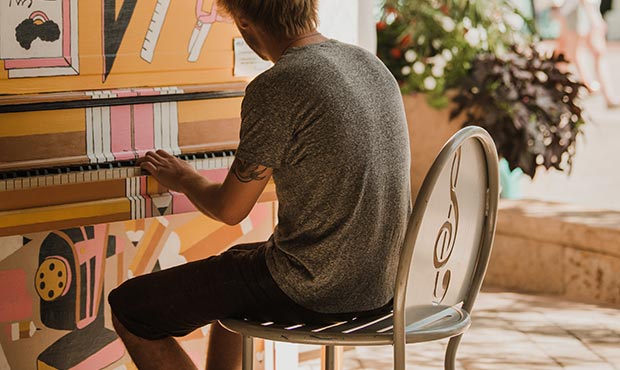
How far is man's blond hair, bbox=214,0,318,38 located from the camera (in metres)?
2.28

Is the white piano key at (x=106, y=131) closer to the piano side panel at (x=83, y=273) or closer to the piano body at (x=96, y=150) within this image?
the piano body at (x=96, y=150)

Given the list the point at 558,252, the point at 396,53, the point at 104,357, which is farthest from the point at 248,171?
the point at 396,53

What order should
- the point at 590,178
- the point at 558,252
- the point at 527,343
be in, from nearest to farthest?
the point at 527,343 < the point at 558,252 < the point at 590,178

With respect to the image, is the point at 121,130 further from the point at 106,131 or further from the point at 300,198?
the point at 300,198

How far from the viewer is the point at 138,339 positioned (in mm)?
2357

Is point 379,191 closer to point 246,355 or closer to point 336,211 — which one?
point 336,211

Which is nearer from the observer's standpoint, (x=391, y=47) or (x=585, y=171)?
(x=391, y=47)

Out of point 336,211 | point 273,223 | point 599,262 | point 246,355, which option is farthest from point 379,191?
point 599,262

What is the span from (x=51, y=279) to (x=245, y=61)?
0.79m

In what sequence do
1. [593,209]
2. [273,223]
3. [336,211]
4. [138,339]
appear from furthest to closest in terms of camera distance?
1. [593,209]
2. [273,223]
3. [138,339]
4. [336,211]

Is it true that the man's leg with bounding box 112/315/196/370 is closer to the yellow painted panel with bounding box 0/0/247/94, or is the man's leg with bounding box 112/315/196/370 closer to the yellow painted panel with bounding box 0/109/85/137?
the yellow painted panel with bounding box 0/109/85/137

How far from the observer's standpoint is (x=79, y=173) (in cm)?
257

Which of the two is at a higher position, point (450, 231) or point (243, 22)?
point (243, 22)

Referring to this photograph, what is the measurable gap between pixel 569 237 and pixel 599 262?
169 mm
